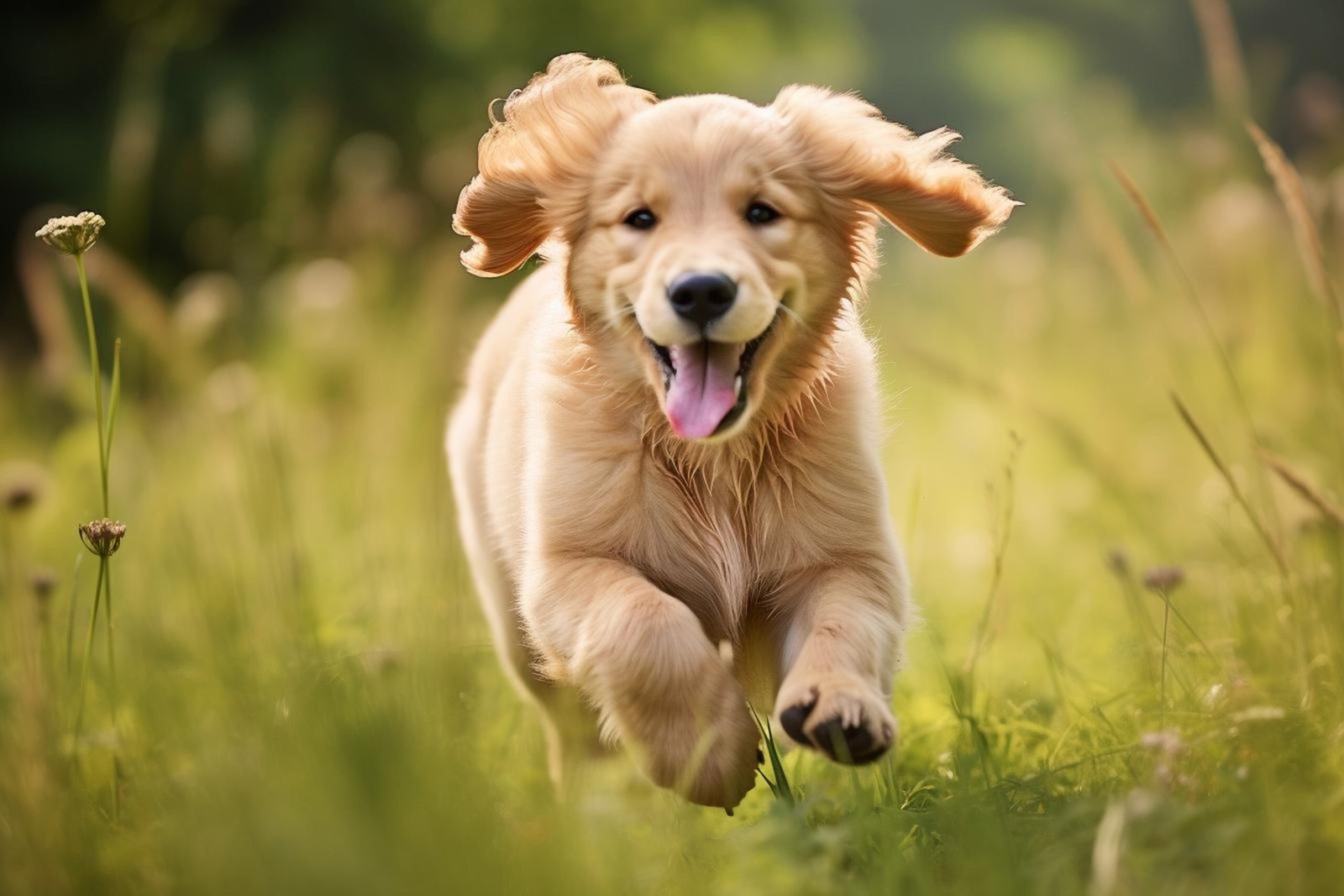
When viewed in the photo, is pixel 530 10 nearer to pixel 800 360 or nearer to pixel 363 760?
pixel 800 360

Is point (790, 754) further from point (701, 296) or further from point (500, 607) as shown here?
point (701, 296)

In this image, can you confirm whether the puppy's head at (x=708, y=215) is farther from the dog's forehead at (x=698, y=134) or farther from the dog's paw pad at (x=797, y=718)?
the dog's paw pad at (x=797, y=718)

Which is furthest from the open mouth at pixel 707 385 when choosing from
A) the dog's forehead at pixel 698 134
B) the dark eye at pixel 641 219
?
the dog's forehead at pixel 698 134

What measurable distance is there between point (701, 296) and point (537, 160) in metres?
0.69

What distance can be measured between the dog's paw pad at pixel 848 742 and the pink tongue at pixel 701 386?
0.61m

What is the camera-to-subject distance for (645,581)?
2.67m

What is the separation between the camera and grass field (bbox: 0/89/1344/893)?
203 cm

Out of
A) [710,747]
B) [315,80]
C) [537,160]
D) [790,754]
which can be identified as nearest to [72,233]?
[537,160]

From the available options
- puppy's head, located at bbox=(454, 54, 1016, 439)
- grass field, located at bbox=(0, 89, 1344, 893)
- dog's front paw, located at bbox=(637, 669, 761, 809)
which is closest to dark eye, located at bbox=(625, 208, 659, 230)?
puppy's head, located at bbox=(454, 54, 1016, 439)

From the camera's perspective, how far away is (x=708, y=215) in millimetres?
2721

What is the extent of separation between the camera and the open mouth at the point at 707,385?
2.62 meters

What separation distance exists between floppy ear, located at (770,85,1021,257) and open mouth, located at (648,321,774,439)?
16.6 inches

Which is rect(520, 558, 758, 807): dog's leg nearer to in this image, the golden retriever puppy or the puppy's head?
the golden retriever puppy

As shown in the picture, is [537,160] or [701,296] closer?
[701,296]
